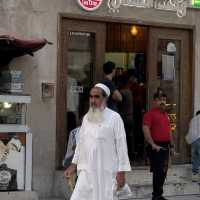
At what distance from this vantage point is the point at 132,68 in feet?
41.8

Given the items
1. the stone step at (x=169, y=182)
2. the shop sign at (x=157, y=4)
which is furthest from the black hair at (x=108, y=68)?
the stone step at (x=169, y=182)

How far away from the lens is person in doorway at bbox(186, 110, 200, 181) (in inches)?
482

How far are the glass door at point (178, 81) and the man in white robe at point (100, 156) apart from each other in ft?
18.0

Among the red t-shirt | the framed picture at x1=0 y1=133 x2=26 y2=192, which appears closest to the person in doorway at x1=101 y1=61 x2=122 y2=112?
the red t-shirt

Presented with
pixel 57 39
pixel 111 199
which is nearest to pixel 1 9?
pixel 57 39

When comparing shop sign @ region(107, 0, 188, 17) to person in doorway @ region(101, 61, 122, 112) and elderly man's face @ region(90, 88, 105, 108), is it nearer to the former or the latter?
person in doorway @ region(101, 61, 122, 112)

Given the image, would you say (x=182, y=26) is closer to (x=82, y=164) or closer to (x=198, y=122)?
(x=198, y=122)

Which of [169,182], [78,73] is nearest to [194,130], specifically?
[169,182]

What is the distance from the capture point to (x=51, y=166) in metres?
11.2

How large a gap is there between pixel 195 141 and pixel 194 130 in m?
0.21

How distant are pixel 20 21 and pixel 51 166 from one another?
254cm

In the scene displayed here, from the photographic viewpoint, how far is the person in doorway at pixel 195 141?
12.2 m

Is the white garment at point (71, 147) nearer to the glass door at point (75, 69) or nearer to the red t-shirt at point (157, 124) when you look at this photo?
the red t-shirt at point (157, 124)

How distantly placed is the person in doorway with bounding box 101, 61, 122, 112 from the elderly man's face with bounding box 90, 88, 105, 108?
3.27 metres
